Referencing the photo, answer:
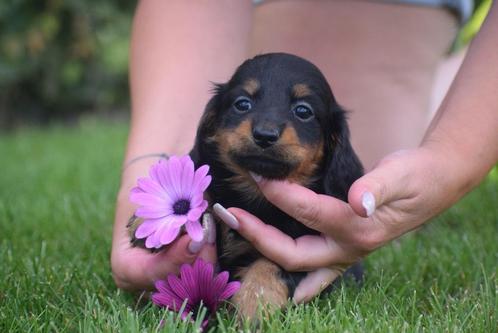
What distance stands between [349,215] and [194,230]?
1.71 ft

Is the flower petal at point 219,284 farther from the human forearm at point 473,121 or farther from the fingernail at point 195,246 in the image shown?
the human forearm at point 473,121

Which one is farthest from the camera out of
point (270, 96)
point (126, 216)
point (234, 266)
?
point (126, 216)

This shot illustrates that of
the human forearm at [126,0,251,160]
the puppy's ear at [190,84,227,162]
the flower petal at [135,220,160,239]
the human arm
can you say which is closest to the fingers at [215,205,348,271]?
the flower petal at [135,220,160,239]

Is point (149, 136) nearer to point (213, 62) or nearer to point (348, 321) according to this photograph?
point (213, 62)

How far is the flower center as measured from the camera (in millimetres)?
2170

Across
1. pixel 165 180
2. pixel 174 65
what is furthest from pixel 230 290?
pixel 174 65

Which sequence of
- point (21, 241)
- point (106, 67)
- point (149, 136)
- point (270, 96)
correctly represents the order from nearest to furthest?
point (270, 96)
point (149, 136)
point (21, 241)
point (106, 67)

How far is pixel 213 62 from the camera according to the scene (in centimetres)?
326

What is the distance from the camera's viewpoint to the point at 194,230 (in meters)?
2.12

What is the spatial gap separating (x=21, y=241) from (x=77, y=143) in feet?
14.8

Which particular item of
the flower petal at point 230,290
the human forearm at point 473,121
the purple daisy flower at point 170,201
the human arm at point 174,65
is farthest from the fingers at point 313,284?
the human arm at point 174,65

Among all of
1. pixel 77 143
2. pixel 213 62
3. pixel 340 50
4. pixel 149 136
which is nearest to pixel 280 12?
pixel 340 50

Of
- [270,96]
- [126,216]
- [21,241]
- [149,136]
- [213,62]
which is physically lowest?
[21,241]

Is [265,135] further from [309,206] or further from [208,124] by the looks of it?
[208,124]
